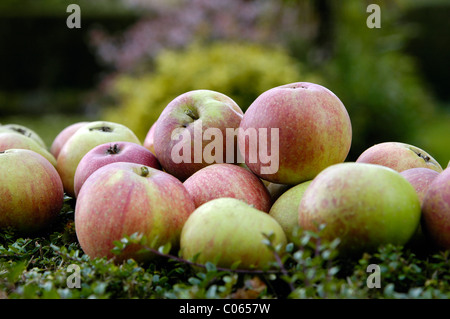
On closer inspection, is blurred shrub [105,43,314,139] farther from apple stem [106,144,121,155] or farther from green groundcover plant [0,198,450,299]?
green groundcover plant [0,198,450,299]

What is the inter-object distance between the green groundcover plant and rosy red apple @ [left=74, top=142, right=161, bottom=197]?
42 centimetres

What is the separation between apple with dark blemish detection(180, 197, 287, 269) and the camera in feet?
4.19

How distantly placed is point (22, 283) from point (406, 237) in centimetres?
103

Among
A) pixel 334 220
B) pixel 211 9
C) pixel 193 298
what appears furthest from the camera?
pixel 211 9

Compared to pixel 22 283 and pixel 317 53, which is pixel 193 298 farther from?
pixel 317 53

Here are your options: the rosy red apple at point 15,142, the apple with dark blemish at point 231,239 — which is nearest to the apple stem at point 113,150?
the rosy red apple at point 15,142

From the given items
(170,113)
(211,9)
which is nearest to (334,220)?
(170,113)

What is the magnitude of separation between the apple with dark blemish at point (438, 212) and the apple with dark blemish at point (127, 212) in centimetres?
67

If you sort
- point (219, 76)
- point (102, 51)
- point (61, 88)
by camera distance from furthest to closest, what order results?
point (61, 88), point (102, 51), point (219, 76)

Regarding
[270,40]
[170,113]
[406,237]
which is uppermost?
[270,40]

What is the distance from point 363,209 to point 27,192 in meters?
1.16

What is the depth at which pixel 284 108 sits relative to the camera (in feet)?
5.22

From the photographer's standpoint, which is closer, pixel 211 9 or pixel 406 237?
pixel 406 237

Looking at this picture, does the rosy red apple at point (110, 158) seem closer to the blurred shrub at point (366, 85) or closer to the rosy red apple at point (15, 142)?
the rosy red apple at point (15, 142)
